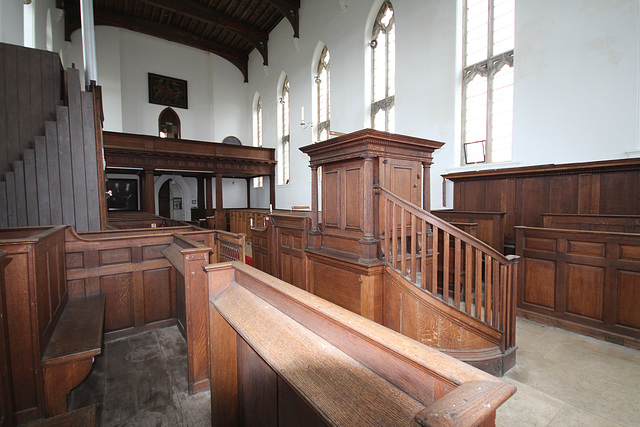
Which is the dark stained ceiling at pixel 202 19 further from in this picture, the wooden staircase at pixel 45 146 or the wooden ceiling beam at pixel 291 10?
the wooden staircase at pixel 45 146

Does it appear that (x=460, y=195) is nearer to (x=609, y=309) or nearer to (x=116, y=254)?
(x=609, y=309)

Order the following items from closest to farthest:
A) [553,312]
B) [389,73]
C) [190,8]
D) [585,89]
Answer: [553,312] < [585,89] < [389,73] < [190,8]

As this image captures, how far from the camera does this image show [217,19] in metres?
10.8

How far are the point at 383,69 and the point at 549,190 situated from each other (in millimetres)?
4746

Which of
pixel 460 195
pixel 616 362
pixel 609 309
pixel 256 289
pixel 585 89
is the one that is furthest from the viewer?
pixel 460 195

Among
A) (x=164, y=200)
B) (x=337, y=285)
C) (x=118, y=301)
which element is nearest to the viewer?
(x=118, y=301)

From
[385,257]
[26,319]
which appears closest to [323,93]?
[385,257]

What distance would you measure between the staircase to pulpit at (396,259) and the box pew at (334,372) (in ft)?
4.82

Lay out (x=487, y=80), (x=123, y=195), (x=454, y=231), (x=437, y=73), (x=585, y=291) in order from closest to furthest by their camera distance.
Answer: (x=454, y=231), (x=585, y=291), (x=487, y=80), (x=437, y=73), (x=123, y=195)

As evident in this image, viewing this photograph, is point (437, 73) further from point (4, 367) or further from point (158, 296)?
point (4, 367)

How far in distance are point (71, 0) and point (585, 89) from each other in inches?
552

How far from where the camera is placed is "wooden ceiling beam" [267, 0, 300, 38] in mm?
9750

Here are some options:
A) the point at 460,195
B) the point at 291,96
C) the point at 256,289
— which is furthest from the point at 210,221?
the point at 256,289

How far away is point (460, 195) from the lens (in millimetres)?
5168
